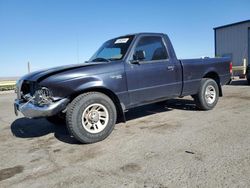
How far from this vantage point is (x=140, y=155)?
12.9 feet

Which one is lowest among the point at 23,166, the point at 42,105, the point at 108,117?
the point at 23,166

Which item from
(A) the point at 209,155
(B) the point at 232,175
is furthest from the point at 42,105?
(B) the point at 232,175

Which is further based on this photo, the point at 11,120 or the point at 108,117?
the point at 11,120

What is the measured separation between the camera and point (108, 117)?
16.2 feet

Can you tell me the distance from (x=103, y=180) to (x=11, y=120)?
494 centimetres

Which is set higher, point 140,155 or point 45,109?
point 45,109

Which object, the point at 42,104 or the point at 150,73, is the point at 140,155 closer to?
the point at 42,104

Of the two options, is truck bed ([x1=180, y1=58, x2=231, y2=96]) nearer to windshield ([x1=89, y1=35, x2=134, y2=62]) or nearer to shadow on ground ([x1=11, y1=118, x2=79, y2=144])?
windshield ([x1=89, y1=35, x2=134, y2=62])

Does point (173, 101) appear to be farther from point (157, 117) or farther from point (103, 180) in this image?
point (103, 180)

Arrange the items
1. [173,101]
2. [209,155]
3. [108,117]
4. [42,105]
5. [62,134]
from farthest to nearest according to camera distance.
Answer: [173,101]
[62,134]
[108,117]
[42,105]
[209,155]

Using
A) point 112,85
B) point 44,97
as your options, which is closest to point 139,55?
point 112,85

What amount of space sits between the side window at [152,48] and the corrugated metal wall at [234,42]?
2277cm

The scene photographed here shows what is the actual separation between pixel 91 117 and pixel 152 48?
2.19 metres

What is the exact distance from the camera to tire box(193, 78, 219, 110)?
6.82 meters
